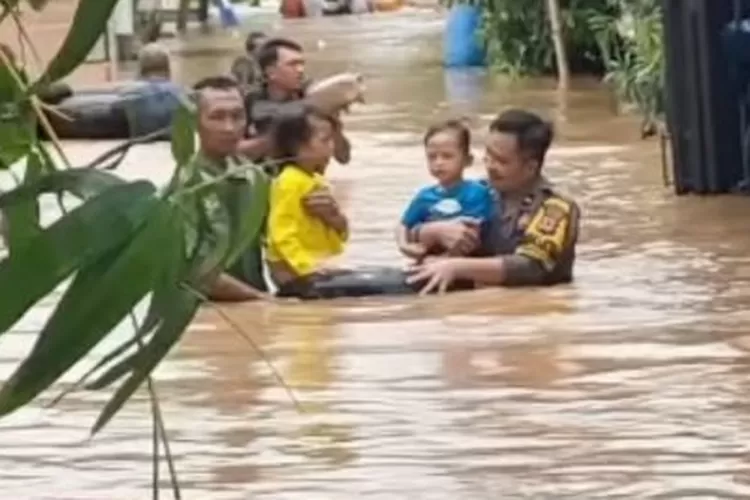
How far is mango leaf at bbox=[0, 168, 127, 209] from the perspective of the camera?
147 cm

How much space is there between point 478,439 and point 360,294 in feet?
10.0

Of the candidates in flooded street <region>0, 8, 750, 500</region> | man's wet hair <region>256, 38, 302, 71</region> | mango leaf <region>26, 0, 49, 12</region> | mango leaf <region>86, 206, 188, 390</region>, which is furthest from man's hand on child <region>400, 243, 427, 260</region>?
mango leaf <region>86, 206, 188, 390</region>

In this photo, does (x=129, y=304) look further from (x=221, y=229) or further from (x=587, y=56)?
(x=587, y=56)

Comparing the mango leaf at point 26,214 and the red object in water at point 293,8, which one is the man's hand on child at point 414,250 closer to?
the mango leaf at point 26,214

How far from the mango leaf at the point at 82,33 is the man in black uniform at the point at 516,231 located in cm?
714

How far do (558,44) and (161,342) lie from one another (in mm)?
19617

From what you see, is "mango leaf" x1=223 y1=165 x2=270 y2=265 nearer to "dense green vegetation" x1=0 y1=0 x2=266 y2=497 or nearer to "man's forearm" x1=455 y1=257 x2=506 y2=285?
"dense green vegetation" x1=0 y1=0 x2=266 y2=497

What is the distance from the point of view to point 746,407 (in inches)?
236

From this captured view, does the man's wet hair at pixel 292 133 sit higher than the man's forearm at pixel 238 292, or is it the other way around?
the man's wet hair at pixel 292 133

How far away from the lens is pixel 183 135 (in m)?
1.54

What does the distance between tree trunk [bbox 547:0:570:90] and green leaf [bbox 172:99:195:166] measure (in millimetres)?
18895

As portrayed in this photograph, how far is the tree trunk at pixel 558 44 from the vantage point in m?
20.5

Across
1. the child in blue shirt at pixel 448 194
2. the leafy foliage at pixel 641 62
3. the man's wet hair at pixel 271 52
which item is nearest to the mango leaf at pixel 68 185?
the child in blue shirt at pixel 448 194

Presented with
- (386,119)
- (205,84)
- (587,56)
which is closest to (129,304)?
(205,84)
